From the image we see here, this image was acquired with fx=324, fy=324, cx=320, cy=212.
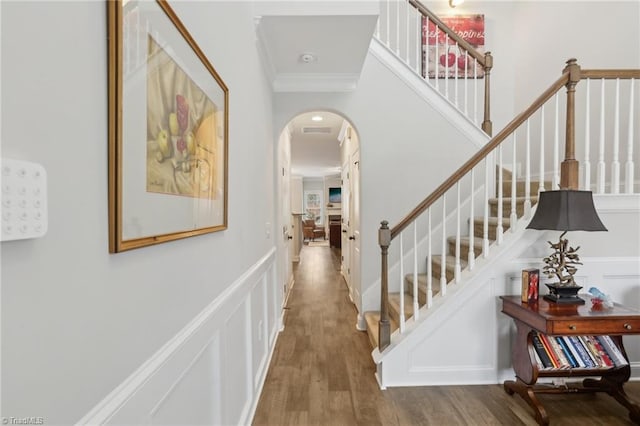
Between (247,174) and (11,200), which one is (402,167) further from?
(11,200)

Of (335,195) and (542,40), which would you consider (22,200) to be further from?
(335,195)

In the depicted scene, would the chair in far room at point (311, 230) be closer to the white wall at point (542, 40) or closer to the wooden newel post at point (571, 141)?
the white wall at point (542, 40)

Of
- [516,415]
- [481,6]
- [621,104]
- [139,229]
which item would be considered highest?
[481,6]

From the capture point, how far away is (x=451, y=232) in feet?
11.4

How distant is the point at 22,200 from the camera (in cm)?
46

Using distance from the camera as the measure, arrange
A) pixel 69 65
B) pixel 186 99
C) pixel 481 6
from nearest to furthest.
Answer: pixel 69 65 → pixel 186 99 → pixel 481 6

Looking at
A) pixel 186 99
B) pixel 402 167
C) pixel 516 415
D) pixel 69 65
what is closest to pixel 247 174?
pixel 186 99

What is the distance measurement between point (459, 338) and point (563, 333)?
0.70 meters

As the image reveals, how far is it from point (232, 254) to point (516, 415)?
2.08 meters

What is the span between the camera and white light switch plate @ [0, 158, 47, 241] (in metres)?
0.43

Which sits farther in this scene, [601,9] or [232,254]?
[601,9]

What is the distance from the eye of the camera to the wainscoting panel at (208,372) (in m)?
0.77

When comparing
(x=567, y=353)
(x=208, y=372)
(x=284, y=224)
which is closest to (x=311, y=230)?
(x=284, y=224)

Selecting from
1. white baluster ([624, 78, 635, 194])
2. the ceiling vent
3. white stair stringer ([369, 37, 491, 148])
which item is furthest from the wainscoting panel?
the ceiling vent
